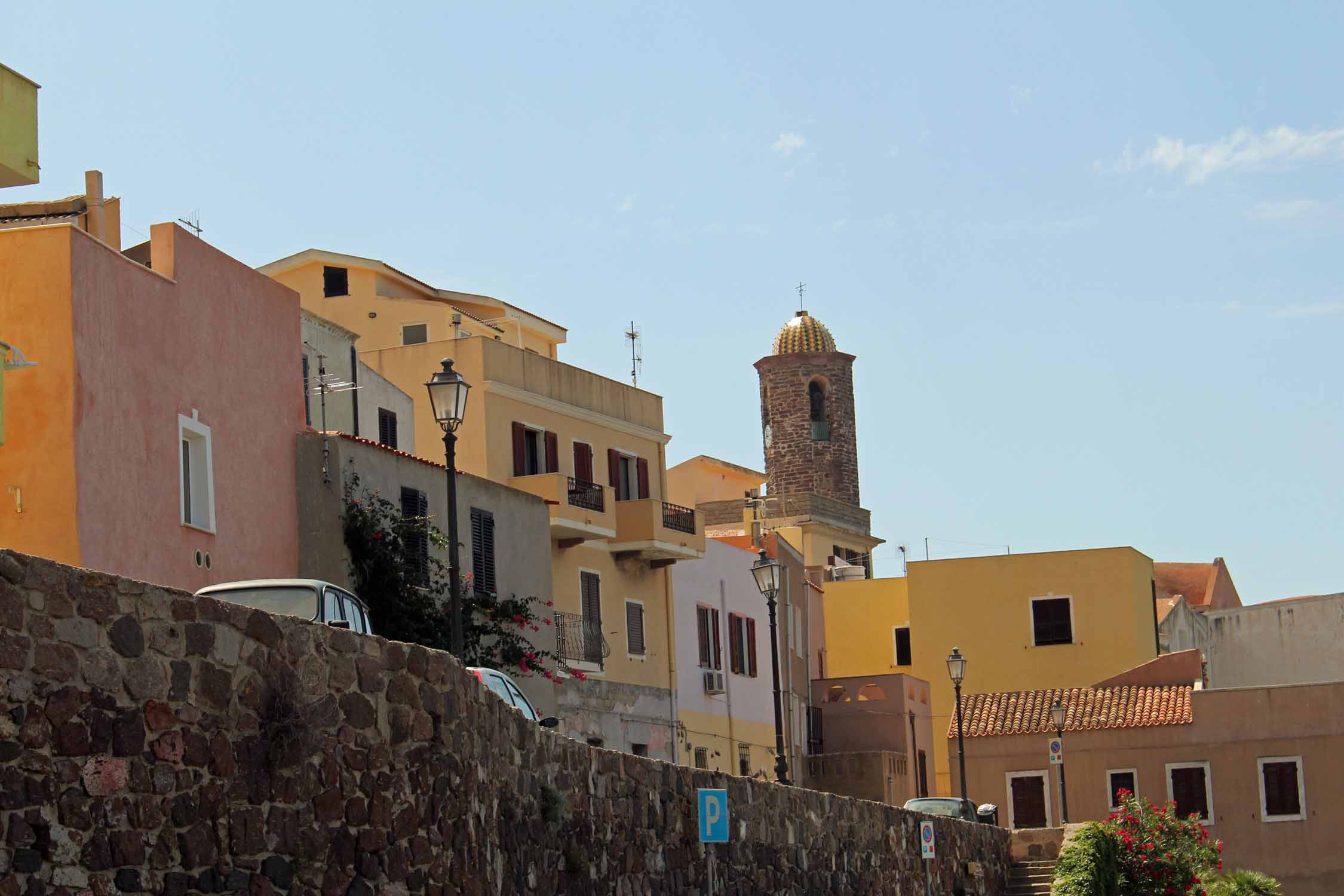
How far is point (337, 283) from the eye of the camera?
44406 mm

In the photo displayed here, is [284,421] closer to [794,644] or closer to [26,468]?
[26,468]

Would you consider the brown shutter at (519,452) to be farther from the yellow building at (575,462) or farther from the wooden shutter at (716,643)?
the wooden shutter at (716,643)

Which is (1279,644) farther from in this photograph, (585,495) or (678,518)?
(585,495)

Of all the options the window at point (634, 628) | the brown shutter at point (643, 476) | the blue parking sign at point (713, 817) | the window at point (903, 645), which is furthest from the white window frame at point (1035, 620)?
the blue parking sign at point (713, 817)

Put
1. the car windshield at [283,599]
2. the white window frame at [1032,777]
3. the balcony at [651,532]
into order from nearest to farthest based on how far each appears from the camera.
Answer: the car windshield at [283,599]
the balcony at [651,532]
the white window frame at [1032,777]

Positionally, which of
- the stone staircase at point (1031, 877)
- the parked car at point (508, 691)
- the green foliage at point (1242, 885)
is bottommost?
the green foliage at point (1242, 885)

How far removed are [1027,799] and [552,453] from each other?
16131 mm

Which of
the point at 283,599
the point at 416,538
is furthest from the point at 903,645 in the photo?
the point at 283,599

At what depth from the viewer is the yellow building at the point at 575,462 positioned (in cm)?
3803

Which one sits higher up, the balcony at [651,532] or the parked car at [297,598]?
the balcony at [651,532]

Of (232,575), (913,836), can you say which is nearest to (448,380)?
(232,575)

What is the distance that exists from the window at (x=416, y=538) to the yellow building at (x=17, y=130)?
8358 millimetres

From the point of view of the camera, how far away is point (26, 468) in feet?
75.0

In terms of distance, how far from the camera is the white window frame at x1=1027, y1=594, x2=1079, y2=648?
56781 mm
